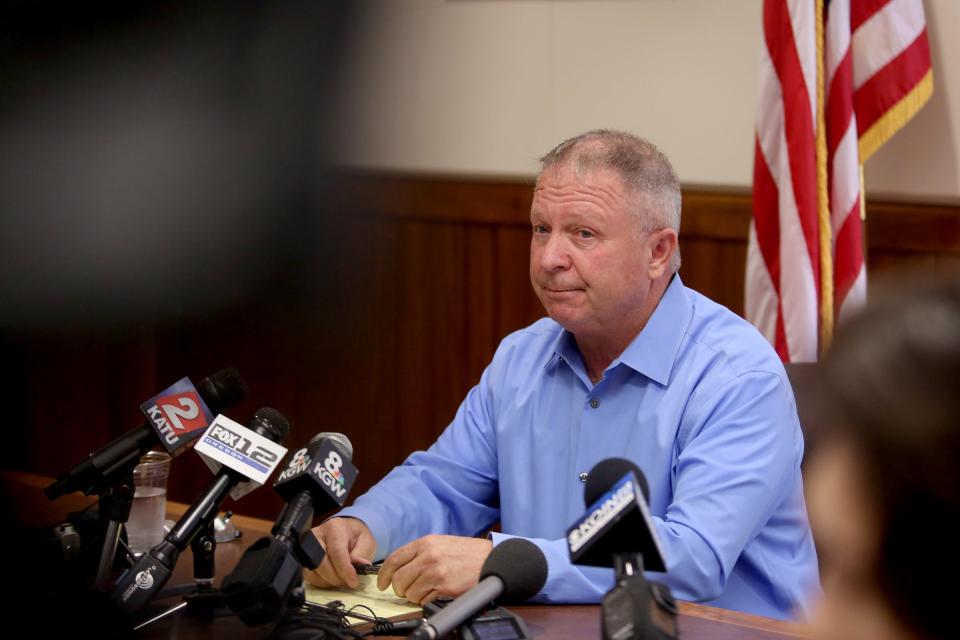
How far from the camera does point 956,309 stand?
72 cm

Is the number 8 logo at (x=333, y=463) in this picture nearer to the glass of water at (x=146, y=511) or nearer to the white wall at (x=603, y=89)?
the glass of water at (x=146, y=511)

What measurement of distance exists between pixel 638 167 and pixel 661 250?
17 centimetres

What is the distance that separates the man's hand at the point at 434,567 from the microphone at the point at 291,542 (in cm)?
26

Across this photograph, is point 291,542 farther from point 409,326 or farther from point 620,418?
point 409,326

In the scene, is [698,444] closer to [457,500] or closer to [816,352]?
[457,500]

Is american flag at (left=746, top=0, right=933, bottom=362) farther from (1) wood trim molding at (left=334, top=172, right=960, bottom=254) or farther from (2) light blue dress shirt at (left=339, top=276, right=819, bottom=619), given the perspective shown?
(2) light blue dress shirt at (left=339, top=276, right=819, bottom=619)

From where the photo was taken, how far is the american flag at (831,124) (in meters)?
3.14

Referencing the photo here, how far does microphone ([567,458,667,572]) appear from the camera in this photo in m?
1.23

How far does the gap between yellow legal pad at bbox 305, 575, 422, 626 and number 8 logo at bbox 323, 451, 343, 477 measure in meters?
0.26

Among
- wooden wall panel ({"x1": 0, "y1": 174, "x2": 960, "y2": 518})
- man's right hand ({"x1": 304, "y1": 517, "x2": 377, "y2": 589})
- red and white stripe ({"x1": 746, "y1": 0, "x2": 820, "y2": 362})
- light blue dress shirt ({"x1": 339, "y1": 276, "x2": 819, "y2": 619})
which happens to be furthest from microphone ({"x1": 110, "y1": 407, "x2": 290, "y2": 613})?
wooden wall panel ({"x1": 0, "y1": 174, "x2": 960, "y2": 518})

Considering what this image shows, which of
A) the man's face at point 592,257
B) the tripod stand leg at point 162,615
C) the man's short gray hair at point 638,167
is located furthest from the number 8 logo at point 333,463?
the man's short gray hair at point 638,167

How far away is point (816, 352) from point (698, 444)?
1.16m

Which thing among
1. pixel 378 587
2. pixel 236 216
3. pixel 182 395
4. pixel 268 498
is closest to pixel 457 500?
pixel 378 587

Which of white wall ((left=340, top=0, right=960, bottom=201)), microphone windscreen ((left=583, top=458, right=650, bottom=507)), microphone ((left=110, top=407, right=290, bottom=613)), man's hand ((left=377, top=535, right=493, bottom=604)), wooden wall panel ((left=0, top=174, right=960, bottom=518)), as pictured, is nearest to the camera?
microphone windscreen ((left=583, top=458, right=650, bottom=507))
